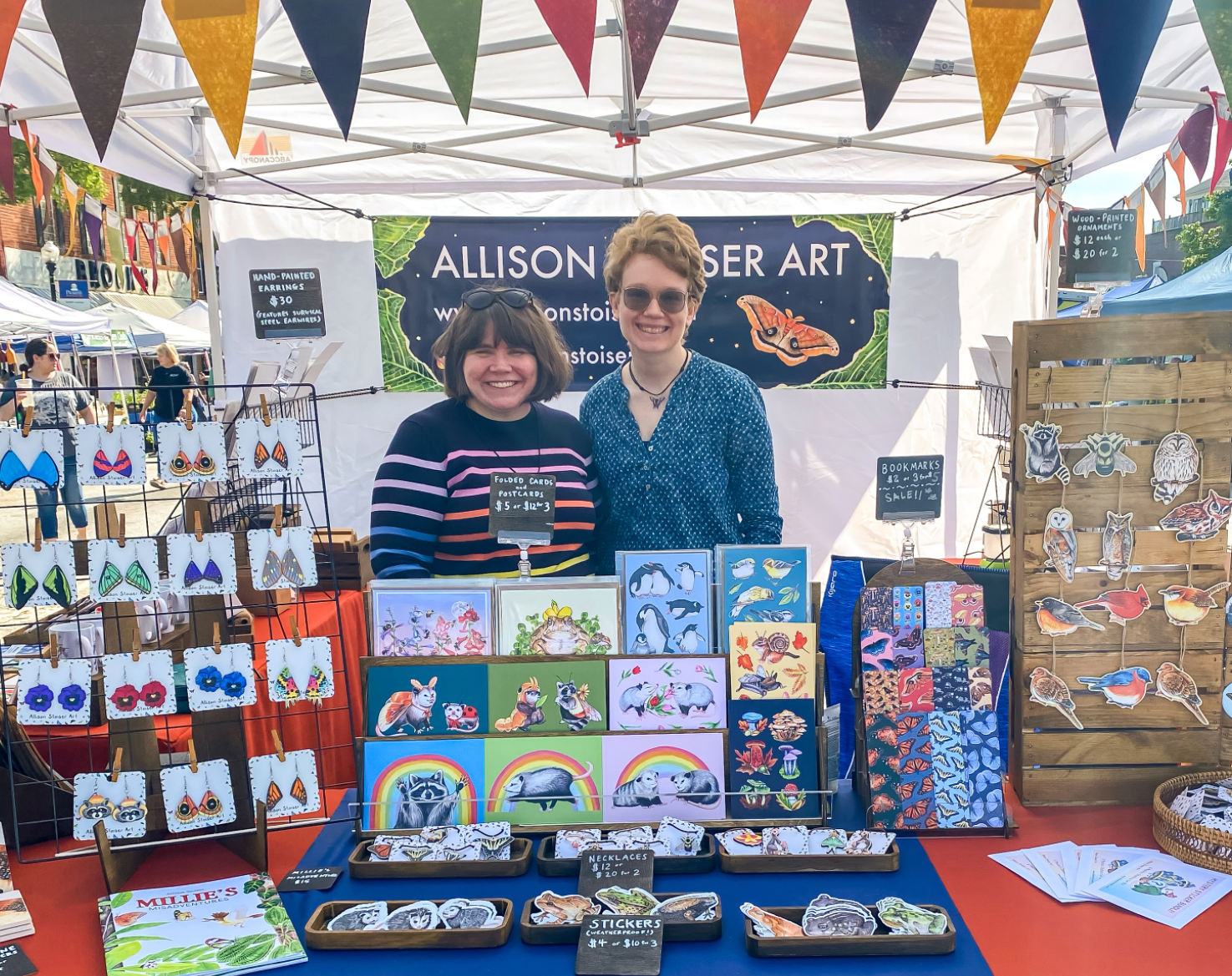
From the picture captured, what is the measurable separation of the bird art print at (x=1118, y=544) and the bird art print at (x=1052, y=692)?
0.75ft

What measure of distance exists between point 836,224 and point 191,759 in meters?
3.65

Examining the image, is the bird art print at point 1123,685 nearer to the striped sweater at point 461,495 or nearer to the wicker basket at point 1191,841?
the wicker basket at point 1191,841

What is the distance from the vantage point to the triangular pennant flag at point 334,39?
5.06 ft

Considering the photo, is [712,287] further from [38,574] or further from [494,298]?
[38,574]

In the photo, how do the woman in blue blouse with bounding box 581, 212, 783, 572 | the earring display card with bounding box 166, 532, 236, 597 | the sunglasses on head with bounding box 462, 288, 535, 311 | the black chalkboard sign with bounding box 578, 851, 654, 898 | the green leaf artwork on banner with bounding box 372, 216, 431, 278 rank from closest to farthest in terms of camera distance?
A: the black chalkboard sign with bounding box 578, 851, 654, 898 < the earring display card with bounding box 166, 532, 236, 597 < the sunglasses on head with bounding box 462, 288, 535, 311 < the woman in blue blouse with bounding box 581, 212, 783, 572 < the green leaf artwork on banner with bounding box 372, 216, 431, 278

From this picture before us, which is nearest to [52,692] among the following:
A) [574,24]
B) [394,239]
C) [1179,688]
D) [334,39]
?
[334,39]

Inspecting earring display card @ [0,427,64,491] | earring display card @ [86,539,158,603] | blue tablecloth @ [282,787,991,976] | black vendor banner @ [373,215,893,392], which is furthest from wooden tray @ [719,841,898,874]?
black vendor banner @ [373,215,893,392]

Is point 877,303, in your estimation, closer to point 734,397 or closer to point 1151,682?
point 734,397

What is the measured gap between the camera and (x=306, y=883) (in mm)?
1529

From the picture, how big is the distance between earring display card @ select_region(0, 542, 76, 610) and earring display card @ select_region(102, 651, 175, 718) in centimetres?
14

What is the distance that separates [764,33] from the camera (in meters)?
1.60

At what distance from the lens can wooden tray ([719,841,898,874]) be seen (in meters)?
1.51

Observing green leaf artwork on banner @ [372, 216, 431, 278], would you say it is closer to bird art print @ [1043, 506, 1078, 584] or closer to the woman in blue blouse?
the woman in blue blouse

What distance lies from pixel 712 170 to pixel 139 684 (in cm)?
323
